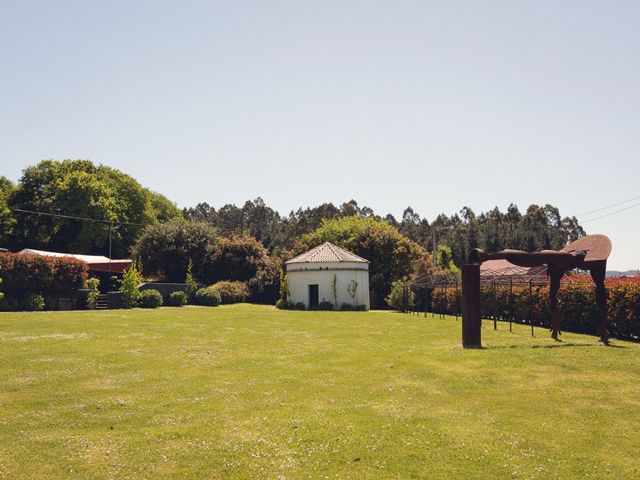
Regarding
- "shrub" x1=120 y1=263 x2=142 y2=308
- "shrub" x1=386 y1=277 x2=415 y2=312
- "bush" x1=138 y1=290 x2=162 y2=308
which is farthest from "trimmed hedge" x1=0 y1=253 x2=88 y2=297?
"shrub" x1=386 y1=277 x2=415 y2=312

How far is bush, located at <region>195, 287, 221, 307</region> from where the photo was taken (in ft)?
146

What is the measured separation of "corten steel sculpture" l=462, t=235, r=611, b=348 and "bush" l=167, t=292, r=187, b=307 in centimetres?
2965

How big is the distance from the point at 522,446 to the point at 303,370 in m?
6.57

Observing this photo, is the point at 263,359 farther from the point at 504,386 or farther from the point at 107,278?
the point at 107,278

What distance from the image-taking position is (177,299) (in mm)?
42656

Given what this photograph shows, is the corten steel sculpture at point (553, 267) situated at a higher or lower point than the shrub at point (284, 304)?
higher

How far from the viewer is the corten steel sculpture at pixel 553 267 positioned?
56.2 feet

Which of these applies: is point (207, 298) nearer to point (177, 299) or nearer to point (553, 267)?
point (177, 299)

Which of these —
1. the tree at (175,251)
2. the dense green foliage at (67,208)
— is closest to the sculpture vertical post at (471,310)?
the tree at (175,251)

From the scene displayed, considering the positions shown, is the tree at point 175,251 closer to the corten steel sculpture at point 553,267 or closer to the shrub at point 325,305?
the shrub at point 325,305

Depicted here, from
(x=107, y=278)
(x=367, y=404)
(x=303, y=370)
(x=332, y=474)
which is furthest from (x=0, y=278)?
(x=332, y=474)

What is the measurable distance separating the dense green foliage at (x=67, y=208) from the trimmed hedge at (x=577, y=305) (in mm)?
48325

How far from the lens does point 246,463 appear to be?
7.02m

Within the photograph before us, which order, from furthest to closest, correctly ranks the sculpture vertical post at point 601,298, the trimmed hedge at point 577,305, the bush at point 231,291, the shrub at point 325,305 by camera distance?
the bush at point 231,291
the shrub at point 325,305
the trimmed hedge at point 577,305
the sculpture vertical post at point 601,298
